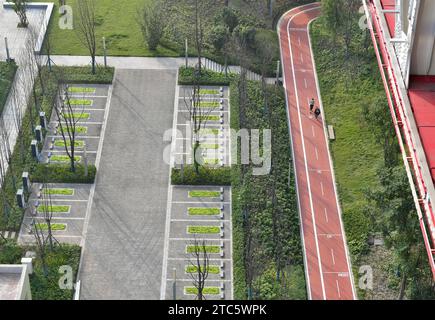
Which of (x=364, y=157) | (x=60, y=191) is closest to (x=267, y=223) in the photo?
(x=364, y=157)

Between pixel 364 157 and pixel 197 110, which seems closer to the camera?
pixel 364 157

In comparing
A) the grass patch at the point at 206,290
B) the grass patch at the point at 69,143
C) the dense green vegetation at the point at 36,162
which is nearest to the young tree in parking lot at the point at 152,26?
the dense green vegetation at the point at 36,162

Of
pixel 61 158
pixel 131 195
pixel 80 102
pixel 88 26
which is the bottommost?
pixel 131 195

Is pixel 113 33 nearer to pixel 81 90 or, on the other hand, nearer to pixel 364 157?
pixel 81 90

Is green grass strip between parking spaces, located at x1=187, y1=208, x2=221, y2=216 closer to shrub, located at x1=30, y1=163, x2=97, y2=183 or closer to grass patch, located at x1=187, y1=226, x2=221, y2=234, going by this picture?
grass patch, located at x1=187, y1=226, x2=221, y2=234

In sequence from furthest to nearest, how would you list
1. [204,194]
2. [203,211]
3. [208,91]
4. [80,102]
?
[208,91] < [80,102] < [204,194] < [203,211]

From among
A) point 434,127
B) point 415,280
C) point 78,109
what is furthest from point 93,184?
point 434,127

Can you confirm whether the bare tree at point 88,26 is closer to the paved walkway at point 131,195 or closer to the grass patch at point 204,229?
the paved walkway at point 131,195
